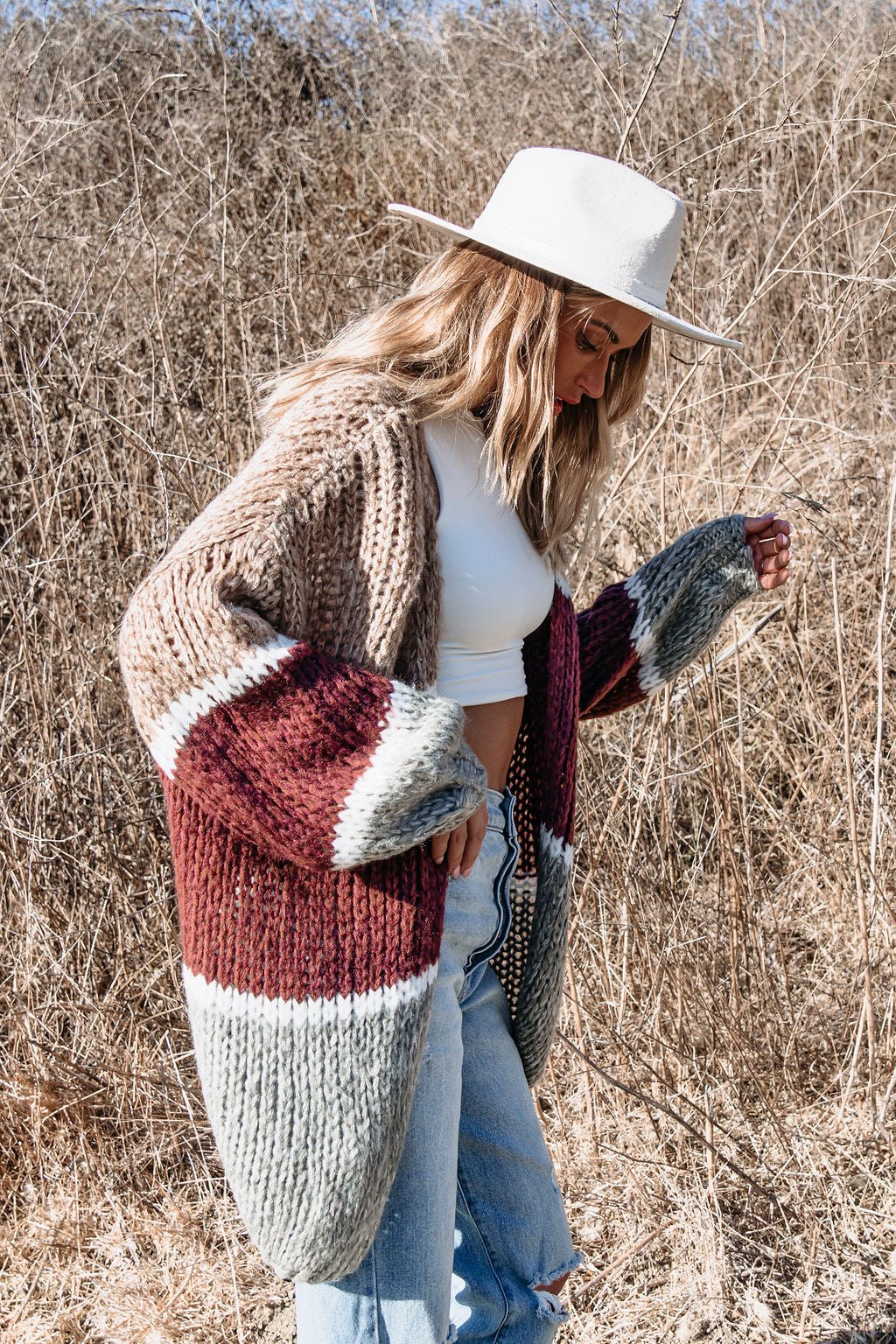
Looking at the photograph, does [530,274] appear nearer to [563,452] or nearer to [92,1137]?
[563,452]

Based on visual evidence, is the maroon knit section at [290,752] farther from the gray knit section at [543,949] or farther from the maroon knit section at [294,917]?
the gray knit section at [543,949]

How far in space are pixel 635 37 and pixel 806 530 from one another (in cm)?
296

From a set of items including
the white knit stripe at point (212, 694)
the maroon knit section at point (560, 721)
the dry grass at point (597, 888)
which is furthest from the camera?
the dry grass at point (597, 888)

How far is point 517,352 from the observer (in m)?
1.32

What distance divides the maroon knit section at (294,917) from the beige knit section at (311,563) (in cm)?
14

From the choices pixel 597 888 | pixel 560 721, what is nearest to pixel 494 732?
pixel 560 721

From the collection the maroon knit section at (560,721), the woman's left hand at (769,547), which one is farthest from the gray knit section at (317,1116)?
the woman's left hand at (769,547)

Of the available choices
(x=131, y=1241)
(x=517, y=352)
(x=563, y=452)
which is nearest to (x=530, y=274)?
(x=517, y=352)

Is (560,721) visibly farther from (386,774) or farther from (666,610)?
(386,774)

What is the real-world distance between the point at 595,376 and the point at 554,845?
0.58 meters

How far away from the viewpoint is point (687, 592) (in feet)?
5.74

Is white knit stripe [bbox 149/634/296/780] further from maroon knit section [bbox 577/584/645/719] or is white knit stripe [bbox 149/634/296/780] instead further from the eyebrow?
maroon knit section [bbox 577/584/645/719]

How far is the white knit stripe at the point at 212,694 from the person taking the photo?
1.11 m

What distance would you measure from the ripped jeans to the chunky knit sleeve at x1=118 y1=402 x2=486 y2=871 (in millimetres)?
238
